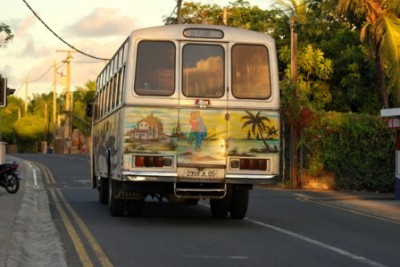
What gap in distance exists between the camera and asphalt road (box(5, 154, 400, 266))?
34.1ft

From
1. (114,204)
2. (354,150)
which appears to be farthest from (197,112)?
(354,150)

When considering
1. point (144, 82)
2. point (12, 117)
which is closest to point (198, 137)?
point (144, 82)

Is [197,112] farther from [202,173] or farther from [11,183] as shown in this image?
[11,183]

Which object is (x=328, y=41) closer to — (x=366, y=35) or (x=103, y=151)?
(x=366, y=35)

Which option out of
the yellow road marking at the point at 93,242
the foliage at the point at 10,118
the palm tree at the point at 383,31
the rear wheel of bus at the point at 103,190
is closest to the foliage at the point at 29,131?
the foliage at the point at 10,118

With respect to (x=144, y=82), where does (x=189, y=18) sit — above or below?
above

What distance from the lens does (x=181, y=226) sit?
1431 centimetres

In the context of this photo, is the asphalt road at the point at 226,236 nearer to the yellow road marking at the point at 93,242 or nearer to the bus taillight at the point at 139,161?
the yellow road marking at the point at 93,242

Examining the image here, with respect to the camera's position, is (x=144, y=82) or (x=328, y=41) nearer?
(x=144, y=82)

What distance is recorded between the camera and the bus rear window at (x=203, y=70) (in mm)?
13883

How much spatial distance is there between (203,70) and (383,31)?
14.8m

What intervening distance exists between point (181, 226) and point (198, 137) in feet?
5.90

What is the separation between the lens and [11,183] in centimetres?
2219

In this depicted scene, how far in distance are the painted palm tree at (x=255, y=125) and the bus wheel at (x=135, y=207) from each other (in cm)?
303
